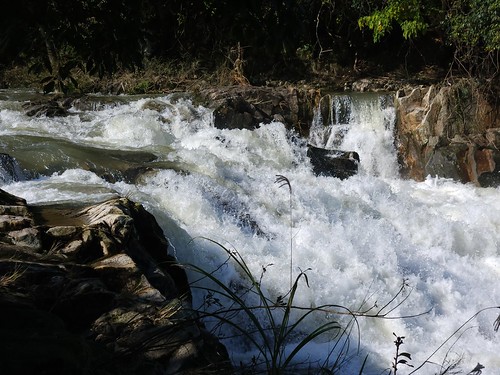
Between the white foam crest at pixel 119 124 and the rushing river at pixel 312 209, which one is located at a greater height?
the white foam crest at pixel 119 124

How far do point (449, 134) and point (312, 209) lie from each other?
14.5 feet

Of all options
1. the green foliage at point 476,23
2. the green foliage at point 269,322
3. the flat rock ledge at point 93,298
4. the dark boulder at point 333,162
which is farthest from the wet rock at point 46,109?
the green foliage at point 476,23

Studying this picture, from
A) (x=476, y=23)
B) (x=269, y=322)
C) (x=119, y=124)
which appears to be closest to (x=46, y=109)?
(x=119, y=124)

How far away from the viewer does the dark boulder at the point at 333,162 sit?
1013cm

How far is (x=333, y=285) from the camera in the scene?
5.81m

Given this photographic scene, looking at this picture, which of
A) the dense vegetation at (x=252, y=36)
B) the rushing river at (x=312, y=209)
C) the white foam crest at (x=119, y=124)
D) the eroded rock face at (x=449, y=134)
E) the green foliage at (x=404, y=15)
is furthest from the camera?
the green foliage at (x=404, y=15)

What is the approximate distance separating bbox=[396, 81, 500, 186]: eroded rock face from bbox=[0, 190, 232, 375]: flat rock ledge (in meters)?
6.73

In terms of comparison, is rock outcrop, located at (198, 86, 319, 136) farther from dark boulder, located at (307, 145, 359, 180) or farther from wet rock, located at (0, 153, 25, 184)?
wet rock, located at (0, 153, 25, 184)

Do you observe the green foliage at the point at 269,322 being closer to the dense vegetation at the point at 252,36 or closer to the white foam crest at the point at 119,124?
the dense vegetation at the point at 252,36

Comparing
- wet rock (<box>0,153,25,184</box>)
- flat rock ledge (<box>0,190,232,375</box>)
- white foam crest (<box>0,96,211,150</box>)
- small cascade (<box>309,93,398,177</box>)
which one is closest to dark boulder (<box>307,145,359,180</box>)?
small cascade (<box>309,93,398,177</box>)

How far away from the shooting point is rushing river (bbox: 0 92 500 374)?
5.54m

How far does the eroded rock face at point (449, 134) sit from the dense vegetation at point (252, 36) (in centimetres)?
89

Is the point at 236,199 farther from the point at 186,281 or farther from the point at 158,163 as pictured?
the point at 186,281

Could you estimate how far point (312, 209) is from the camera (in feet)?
24.8
